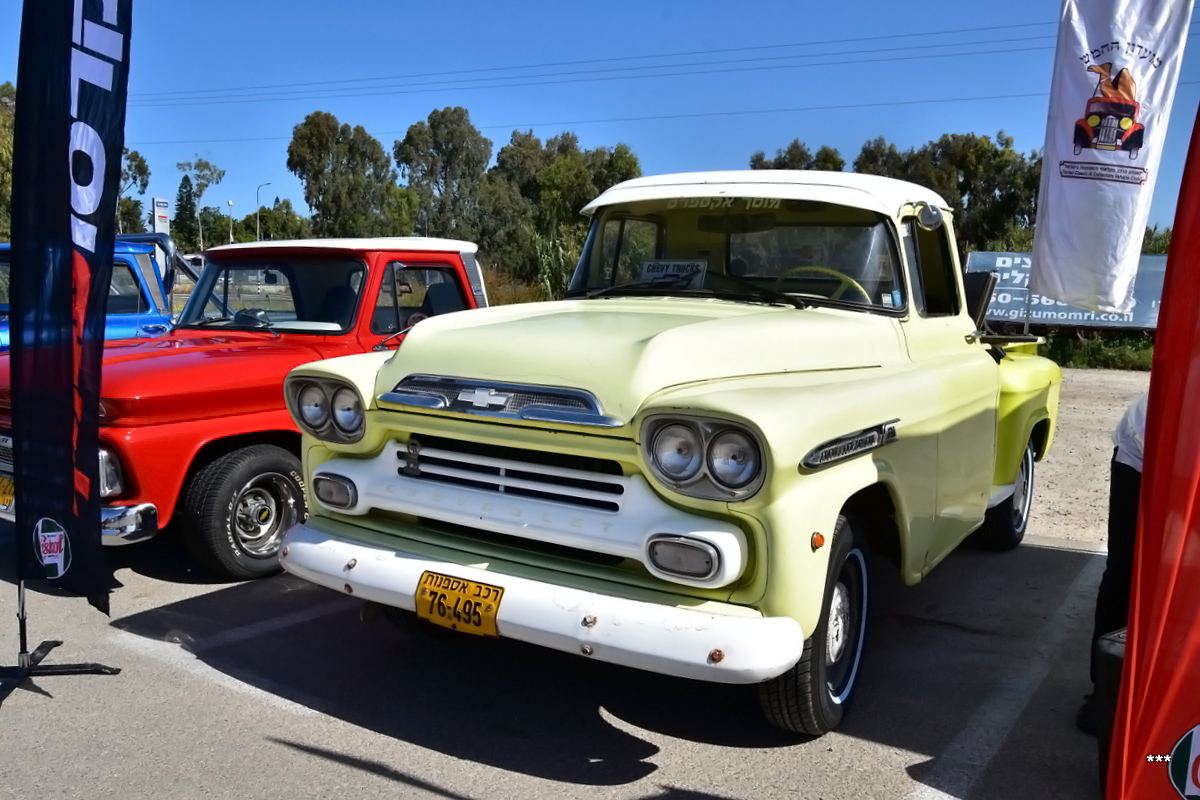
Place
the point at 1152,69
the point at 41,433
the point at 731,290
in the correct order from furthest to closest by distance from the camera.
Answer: the point at 1152,69 → the point at 731,290 → the point at 41,433

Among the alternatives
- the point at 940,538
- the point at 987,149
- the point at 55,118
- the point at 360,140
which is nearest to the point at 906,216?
the point at 940,538

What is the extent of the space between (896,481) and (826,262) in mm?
1203

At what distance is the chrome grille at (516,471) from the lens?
3.10 metres

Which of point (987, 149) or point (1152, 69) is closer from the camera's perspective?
point (1152, 69)

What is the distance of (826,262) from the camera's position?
4273mm

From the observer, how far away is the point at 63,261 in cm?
361

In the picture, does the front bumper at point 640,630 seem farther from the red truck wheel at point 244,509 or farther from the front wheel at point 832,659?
the red truck wheel at point 244,509

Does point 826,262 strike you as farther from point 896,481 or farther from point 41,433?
point 41,433

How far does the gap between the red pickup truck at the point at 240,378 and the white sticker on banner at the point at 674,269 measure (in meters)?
1.65

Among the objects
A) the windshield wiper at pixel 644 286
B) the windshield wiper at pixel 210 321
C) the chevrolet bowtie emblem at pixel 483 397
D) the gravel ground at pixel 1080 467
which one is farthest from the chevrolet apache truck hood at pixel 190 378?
the gravel ground at pixel 1080 467

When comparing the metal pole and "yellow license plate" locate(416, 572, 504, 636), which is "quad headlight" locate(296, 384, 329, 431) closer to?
"yellow license plate" locate(416, 572, 504, 636)

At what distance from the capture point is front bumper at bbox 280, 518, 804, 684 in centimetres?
275

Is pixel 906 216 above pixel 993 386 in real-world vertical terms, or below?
above

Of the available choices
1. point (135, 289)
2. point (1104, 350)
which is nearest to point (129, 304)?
point (135, 289)
